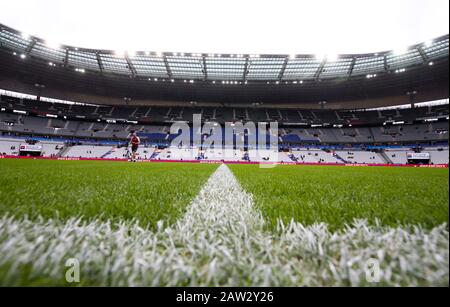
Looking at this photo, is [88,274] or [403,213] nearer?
[88,274]

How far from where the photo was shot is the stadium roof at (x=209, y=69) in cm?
2998

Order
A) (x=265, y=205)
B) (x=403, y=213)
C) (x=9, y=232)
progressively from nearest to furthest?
(x=9, y=232) → (x=403, y=213) → (x=265, y=205)

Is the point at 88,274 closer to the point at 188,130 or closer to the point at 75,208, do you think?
the point at 75,208

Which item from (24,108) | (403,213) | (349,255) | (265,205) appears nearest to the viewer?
(349,255)

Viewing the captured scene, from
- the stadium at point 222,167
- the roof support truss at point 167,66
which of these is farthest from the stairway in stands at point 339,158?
the roof support truss at point 167,66

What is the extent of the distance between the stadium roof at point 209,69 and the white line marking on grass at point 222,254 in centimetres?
3327

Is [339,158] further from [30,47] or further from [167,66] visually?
[30,47]

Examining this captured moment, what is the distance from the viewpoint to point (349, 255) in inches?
35.7
